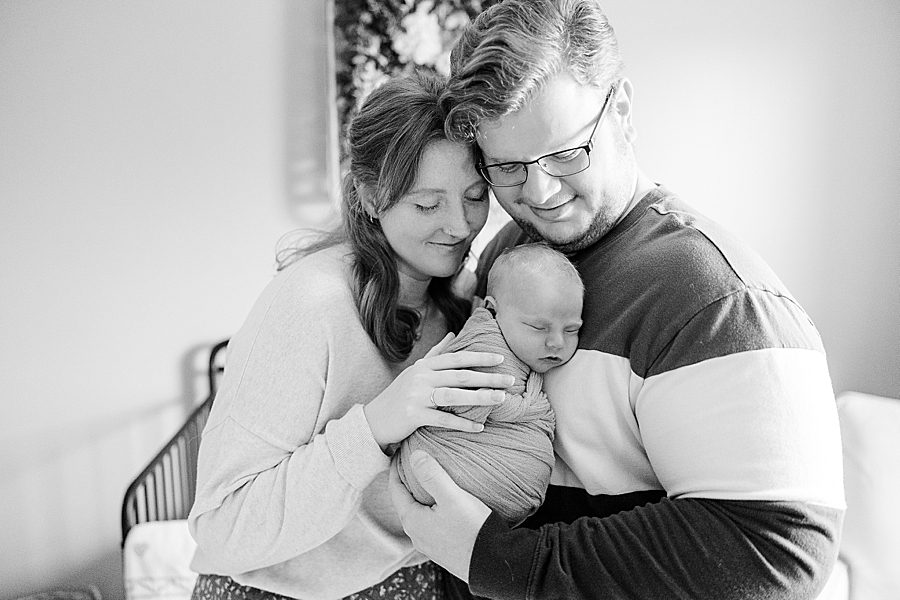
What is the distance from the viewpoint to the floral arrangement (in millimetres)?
2842

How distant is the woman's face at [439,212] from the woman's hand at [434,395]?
0.23m

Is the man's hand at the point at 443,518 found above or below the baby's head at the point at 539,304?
below

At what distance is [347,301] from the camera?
4.68 feet

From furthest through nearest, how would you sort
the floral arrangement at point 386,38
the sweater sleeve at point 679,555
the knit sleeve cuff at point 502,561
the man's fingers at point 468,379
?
the floral arrangement at point 386,38, the man's fingers at point 468,379, the knit sleeve cuff at point 502,561, the sweater sleeve at point 679,555

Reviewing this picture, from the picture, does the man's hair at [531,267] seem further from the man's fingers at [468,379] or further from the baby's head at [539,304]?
the man's fingers at [468,379]

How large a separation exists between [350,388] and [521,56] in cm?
61

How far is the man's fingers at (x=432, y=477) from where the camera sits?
1.26 metres

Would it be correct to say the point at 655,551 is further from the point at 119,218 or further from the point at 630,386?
the point at 119,218

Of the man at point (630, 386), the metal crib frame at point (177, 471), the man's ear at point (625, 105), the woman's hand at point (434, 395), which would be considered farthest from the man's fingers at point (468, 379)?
the metal crib frame at point (177, 471)

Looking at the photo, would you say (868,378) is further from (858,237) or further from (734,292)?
(734,292)

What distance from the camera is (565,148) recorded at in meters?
1.30

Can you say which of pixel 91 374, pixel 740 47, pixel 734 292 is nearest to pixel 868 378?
pixel 740 47

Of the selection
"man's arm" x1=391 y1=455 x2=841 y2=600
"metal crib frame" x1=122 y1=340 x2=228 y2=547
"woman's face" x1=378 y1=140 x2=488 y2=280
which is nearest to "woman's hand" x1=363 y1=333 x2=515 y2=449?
"man's arm" x1=391 y1=455 x2=841 y2=600

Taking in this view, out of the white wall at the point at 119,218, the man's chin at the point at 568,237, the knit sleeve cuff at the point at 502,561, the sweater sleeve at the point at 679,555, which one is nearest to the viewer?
the sweater sleeve at the point at 679,555
